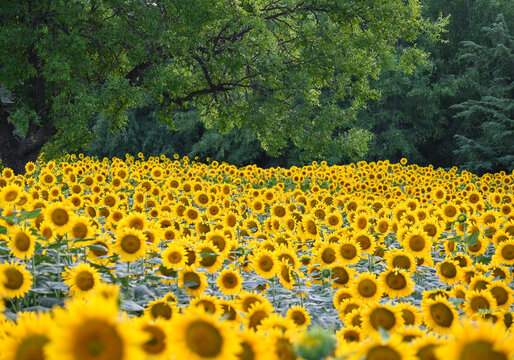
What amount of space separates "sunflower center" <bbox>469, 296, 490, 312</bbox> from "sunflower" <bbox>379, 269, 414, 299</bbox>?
0.36m

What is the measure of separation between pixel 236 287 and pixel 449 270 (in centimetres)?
160

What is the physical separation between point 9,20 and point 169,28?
346 centimetres

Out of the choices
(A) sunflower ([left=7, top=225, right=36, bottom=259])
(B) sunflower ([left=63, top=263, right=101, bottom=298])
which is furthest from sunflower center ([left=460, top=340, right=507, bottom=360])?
(A) sunflower ([left=7, top=225, right=36, bottom=259])

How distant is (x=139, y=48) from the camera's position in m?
11.5

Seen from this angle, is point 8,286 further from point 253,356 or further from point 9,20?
point 9,20

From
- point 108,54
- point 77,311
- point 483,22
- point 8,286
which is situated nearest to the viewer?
point 77,311

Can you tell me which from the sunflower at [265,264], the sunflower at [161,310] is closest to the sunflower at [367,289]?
the sunflower at [265,264]

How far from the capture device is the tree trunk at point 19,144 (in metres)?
12.2

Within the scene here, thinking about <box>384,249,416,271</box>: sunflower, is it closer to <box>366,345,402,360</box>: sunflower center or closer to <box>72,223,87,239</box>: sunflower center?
<box>72,223,87,239</box>: sunflower center

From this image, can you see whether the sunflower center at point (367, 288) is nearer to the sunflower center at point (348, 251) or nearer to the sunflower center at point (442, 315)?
the sunflower center at point (442, 315)

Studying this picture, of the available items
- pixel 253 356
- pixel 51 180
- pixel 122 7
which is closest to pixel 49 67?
pixel 122 7

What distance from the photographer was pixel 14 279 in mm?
2410

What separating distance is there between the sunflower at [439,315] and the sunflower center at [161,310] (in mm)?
1233

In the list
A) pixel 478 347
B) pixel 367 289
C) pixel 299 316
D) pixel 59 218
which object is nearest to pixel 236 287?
pixel 299 316
